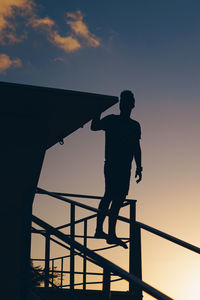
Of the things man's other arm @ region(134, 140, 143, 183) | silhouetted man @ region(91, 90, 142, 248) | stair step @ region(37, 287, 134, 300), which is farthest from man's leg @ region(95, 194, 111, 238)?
stair step @ region(37, 287, 134, 300)

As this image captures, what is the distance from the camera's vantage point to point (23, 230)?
501 centimetres

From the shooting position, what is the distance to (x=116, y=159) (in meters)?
4.79

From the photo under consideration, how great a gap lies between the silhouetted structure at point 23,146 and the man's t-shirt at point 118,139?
0.24 m

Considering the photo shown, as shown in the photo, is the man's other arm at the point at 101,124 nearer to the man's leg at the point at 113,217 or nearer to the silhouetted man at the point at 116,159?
the silhouetted man at the point at 116,159

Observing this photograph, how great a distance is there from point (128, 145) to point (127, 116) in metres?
0.32

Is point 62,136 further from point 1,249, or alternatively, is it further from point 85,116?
point 1,249

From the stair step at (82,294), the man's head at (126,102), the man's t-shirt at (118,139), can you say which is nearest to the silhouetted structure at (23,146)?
the man's head at (126,102)

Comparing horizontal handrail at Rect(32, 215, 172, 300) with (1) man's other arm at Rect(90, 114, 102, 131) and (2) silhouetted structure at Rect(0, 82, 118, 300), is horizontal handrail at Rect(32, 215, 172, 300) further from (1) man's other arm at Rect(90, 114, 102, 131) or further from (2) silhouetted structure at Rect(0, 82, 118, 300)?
(1) man's other arm at Rect(90, 114, 102, 131)

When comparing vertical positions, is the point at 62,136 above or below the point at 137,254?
above

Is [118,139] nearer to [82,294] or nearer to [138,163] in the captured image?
[138,163]

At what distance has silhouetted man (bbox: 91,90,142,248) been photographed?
15.7 feet

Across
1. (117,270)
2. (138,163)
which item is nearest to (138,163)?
(138,163)

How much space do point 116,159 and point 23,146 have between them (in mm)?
1249

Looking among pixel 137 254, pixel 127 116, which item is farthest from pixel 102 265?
pixel 137 254
